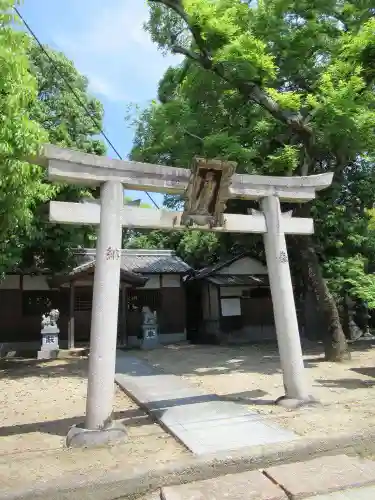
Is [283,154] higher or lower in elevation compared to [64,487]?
higher

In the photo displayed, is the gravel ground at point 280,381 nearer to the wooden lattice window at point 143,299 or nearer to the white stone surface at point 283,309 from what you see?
the white stone surface at point 283,309

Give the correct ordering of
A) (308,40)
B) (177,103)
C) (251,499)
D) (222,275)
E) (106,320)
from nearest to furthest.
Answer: (251,499) < (106,320) < (308,40) < (177,103) < (222,275)

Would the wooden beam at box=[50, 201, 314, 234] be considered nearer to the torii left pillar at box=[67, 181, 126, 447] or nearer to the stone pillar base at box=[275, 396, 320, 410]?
the torii left pillar at box=[67, 181, 126, 447]

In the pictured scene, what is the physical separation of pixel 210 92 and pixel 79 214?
25.9ft

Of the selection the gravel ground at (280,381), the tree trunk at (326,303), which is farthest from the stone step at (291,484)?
the tree trunk at (326,303)

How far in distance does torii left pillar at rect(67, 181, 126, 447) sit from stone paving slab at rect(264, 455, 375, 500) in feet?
7.80

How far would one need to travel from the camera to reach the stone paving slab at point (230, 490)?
433cm

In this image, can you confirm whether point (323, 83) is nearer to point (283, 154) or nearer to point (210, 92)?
point (283, 154)

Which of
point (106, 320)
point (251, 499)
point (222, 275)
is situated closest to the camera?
point (251, 499)

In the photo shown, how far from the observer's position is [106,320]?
622cm

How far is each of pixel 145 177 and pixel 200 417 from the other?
4.04 meters

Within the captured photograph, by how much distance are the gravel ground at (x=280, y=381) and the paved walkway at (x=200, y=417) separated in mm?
370

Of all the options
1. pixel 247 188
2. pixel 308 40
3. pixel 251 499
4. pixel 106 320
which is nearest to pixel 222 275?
pixel 308 40

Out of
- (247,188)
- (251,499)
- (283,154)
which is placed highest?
(283,154)
